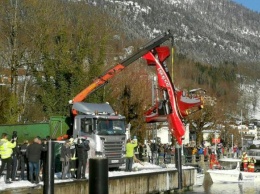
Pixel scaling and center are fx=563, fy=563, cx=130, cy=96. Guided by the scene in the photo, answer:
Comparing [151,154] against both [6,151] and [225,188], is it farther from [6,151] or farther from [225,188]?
[6,151]

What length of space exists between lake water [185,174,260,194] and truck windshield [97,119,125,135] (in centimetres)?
712

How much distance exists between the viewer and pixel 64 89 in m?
43.8

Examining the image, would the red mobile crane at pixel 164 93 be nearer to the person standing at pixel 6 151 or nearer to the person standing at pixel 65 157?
the person standing at pixel 65 157

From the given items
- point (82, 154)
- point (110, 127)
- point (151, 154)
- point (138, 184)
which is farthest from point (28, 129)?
point (151, 154)

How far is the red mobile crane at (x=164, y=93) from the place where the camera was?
34406 millimetres

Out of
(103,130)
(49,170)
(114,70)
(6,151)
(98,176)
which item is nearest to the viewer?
(98,176)

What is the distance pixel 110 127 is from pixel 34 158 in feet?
22.7

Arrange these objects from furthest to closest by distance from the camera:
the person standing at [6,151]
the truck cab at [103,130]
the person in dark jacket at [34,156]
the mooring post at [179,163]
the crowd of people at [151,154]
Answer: the crowd of people at [151,154] < the mooring post at [179,163] < the truck cab at [103,130] < the person in dark jacket at [34,156] < the person standing at [6,151]

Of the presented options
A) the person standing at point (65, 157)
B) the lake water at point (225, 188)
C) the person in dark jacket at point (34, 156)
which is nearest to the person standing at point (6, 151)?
the person in dark jacket at point (34, 156)

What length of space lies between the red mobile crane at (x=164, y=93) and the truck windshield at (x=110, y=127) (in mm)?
6019

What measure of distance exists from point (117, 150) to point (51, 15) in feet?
61.1

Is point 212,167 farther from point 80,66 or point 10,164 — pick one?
point 10,164

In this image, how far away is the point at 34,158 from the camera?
845 inches

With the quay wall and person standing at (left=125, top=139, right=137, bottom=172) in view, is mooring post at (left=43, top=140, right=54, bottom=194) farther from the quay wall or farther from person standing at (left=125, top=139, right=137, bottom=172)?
person standing at (left=125, top=139, right=137, bottom=172)
